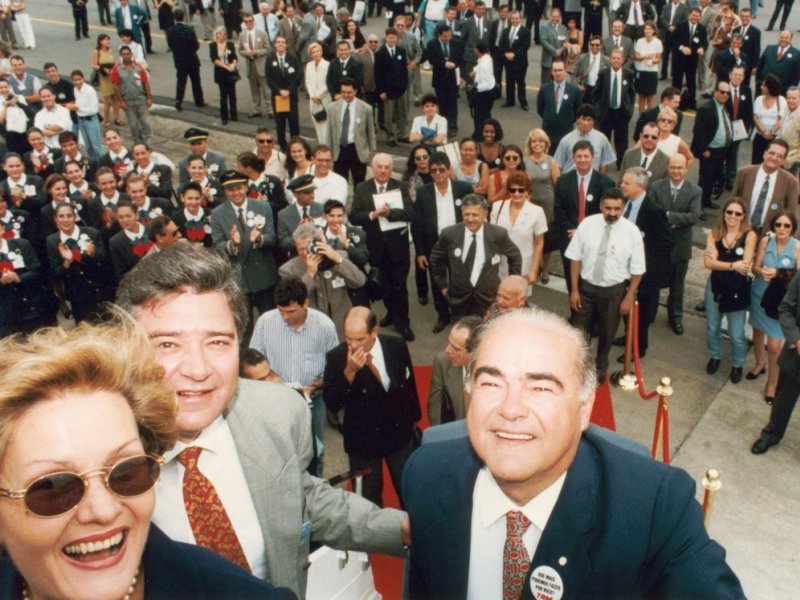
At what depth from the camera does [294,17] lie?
15.5 meters

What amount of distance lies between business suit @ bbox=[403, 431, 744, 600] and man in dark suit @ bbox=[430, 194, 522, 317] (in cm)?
499

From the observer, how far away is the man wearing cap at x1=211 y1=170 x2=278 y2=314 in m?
7.61

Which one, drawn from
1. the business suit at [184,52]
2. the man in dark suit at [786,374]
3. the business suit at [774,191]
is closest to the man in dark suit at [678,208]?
the business suit at [774,191]

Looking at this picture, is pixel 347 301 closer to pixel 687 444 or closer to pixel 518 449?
pixel 687 444

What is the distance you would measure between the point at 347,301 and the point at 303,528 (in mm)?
4594

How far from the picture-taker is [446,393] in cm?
552

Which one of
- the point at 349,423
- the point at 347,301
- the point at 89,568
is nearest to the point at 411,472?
the point at 89,568


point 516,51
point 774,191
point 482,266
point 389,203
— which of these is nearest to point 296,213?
point 389,203

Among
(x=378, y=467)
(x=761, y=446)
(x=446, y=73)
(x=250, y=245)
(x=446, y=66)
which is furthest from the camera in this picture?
(x=446, y=73)

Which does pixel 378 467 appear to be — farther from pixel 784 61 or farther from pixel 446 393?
pixel 784 61

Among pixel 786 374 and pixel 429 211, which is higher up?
pixel 429 211

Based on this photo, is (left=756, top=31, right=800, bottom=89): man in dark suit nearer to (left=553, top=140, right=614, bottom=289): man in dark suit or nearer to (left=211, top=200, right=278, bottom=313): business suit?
(left=553, top=140, right=614, bottom=289): man in dark suit

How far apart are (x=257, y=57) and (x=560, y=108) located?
19.2 feet

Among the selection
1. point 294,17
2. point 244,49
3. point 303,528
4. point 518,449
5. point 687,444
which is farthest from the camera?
point 294,17
